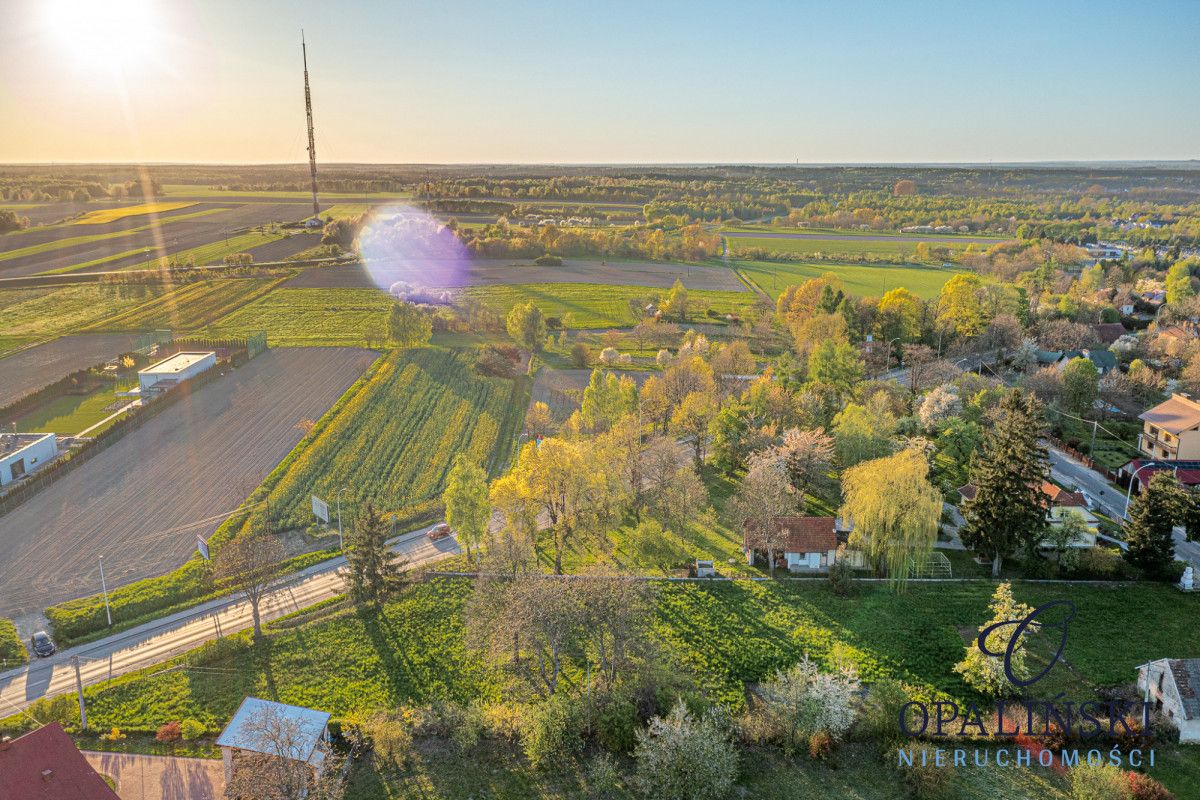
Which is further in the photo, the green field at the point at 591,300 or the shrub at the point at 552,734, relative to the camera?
the green field at the point at 591,300

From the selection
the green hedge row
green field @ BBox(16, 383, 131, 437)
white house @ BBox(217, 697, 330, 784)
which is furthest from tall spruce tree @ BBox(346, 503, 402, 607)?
green field @ BBox(16, 383, 131, 437)

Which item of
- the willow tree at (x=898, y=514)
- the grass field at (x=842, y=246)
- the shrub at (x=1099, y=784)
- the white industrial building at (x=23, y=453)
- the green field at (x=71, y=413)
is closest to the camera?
the shrub at (x=1099, y=784)

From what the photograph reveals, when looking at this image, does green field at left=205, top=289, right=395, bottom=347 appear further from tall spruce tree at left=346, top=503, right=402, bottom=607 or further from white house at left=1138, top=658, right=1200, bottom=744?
white house at left=1138, top=658, right=1200, bottom=744

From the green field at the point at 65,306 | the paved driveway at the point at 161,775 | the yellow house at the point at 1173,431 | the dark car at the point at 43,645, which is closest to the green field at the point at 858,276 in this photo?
the yellow house at the point at 1173,431

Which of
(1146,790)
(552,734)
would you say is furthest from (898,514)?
(552,734)

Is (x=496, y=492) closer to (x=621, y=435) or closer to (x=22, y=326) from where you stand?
(x=621, y=435)

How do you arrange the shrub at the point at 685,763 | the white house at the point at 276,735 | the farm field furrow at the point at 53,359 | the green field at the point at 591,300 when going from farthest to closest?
the green field at the point at 591,300, the farm field furrow at the point at 53,359, the white house at the point at 276,735, the shrub at the point at 685,763

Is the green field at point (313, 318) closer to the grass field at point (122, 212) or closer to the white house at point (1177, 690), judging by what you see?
the white house at point (1177, 690)
